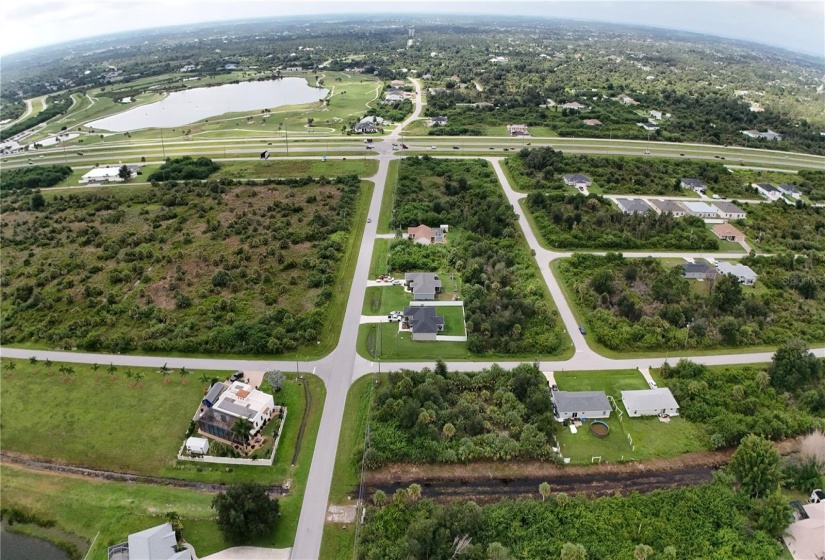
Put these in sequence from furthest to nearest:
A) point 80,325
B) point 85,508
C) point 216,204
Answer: point 216,204, point 80,325, point 85,508

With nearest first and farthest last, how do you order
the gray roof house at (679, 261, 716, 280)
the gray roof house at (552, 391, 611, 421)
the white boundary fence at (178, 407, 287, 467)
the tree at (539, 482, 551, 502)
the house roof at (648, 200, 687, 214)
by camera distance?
the tree at (539, 482, 551, 502) < the white boundary fence at (178, 407, 287, 467) < the gray roof house at (552, 391, 611, 421) < the gray roof house at (679, 261, 716, 280) < the house roof at (648, 200, 687, 214)

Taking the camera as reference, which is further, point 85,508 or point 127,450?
point 127,450

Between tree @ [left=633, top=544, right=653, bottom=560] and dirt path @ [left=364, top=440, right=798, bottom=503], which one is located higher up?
tree @ [left=633, top=544, right=653, bottom=560]

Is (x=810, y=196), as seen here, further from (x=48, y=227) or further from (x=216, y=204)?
(x=48, y=227)

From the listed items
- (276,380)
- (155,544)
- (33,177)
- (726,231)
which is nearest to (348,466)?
(276,380)

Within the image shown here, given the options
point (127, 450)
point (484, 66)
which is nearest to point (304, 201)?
point (127, 450)

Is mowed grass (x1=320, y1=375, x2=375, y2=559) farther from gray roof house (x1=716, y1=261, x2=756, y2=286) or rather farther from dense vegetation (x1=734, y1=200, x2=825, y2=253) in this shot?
dense vegetation (x1=734, y1=200, x2=825, y2=253)

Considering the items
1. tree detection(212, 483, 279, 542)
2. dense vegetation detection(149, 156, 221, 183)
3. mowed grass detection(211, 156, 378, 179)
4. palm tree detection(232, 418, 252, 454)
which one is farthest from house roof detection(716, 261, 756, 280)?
dense vegetation detection(149, 156, 221, 183)
